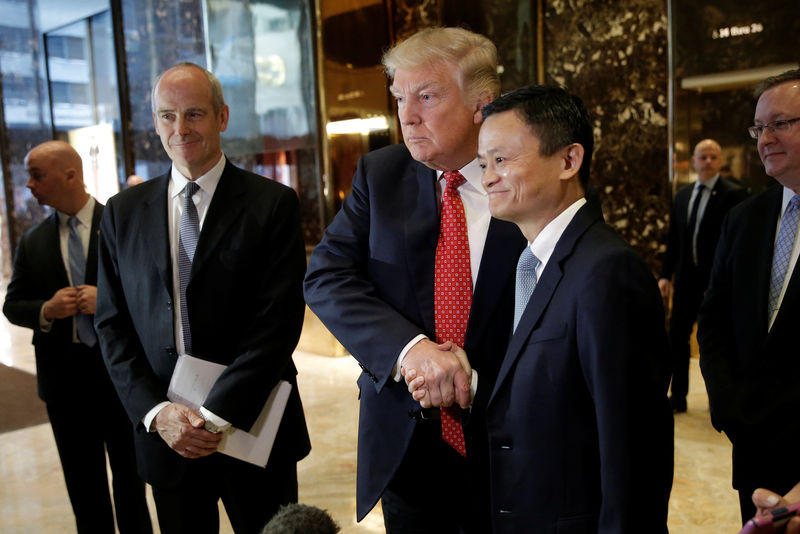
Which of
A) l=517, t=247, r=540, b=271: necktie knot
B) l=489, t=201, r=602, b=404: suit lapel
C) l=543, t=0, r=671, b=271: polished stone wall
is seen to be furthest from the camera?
l=543, t=0, r=671, b=271: polished stone wall

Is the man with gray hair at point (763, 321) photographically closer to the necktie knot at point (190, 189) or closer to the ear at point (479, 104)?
the ear at point (479, 104)

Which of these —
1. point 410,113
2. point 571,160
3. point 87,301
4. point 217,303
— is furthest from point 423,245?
point 87,301

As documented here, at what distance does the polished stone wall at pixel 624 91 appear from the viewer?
5711mm

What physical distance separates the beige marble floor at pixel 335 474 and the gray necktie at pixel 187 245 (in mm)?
1624

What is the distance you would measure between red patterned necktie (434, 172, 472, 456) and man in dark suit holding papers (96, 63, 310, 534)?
586 millimetres

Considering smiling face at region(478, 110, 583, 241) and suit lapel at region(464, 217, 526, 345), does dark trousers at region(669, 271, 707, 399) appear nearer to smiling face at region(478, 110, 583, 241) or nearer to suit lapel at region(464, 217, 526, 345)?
suit lapel at region(464, 217, 526, 345)

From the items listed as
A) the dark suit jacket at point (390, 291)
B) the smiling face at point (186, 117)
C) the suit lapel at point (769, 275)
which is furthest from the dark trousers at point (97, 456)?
the suit lapel at point (769, 275)

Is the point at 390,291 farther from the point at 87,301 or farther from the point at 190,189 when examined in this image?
the point at 87,301

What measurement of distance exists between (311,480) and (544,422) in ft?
8.80

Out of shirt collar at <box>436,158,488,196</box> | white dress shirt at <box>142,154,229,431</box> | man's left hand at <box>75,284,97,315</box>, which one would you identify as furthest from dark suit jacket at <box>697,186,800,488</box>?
man's left hand at <box>75,284,97,315</box>

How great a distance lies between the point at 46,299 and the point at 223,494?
140 centimetres

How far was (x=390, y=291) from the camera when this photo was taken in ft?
5.57

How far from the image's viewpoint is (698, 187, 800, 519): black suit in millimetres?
1824

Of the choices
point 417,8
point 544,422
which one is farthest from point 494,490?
point 417,8
